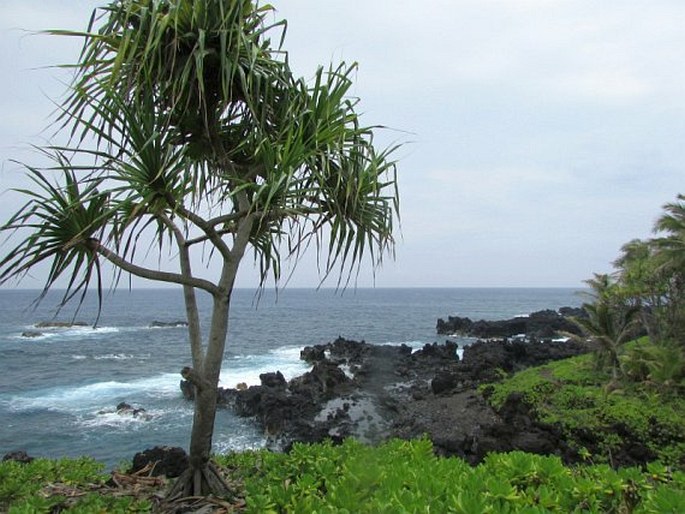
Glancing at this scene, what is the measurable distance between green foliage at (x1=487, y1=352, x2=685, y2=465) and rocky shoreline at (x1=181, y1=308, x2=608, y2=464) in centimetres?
61

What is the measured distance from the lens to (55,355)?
33.2 metres

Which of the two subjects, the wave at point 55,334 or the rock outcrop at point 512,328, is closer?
the rock outcrop at point 512,328

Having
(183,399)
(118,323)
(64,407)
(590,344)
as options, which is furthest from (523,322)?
(118,323)

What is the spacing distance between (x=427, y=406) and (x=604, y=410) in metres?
6.02

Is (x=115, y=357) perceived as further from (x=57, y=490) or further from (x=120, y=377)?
(x=57, y=490)

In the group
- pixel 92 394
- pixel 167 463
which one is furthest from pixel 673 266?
pixel 92 394

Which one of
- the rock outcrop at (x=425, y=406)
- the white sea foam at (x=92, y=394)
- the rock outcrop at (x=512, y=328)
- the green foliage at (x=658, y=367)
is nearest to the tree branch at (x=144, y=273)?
the rock outcrop at (x=425, y=406)

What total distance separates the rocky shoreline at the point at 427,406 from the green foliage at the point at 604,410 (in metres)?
0.61

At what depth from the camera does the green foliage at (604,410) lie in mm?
12141

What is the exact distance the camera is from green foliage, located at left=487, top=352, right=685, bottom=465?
12141mm

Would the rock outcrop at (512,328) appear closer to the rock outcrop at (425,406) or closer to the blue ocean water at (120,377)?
the blue ocean water at (120,377)

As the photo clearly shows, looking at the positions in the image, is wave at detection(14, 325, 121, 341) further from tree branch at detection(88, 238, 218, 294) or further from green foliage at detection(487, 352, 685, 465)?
tree branch at detection(88, 238, 218, 294)

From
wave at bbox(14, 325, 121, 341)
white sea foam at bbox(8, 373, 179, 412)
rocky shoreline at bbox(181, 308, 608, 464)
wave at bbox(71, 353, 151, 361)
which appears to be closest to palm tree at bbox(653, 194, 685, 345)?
rocky shoreline at bbox(181, 308, 608, 464)

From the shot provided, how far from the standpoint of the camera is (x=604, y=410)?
13703mm
